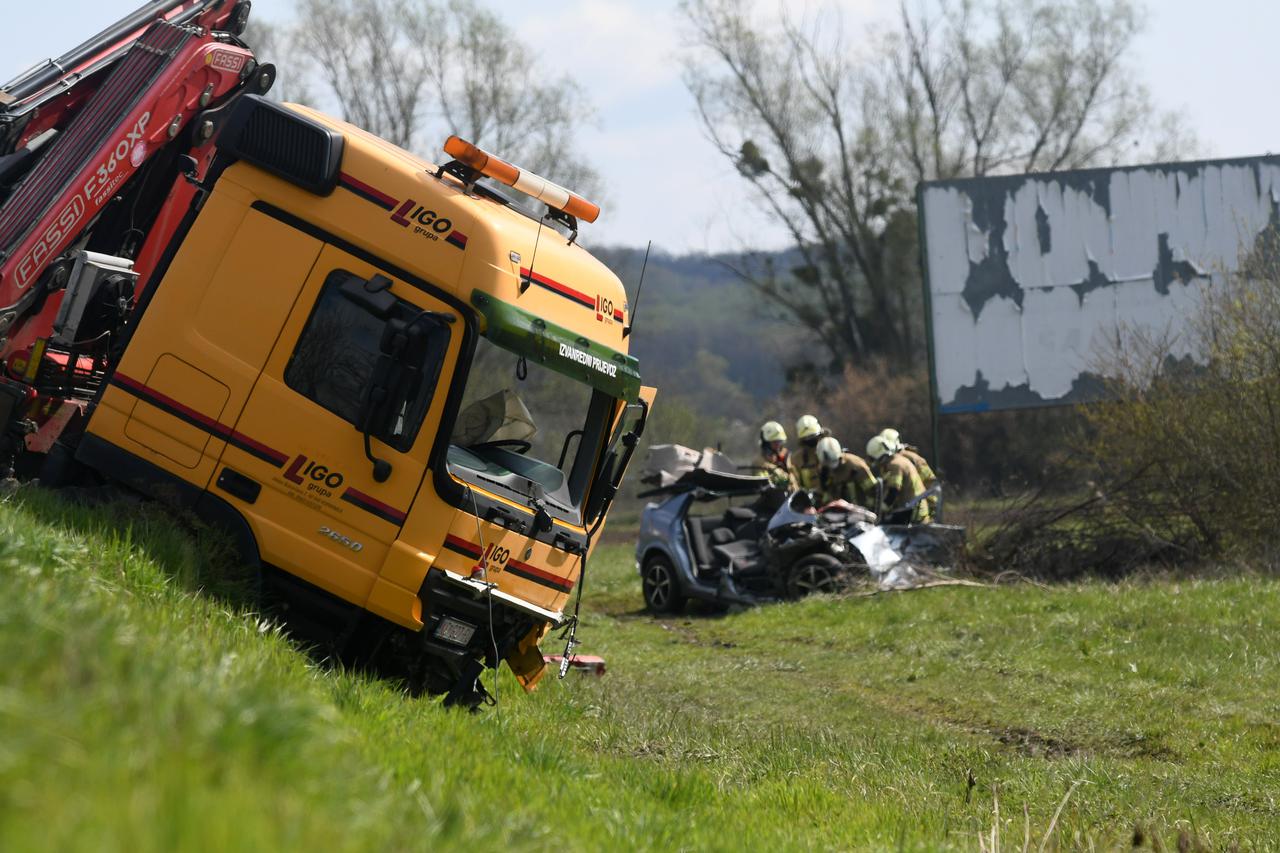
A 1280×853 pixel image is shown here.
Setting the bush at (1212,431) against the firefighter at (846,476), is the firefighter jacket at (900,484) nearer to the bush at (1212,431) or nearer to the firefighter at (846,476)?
the firefighter at (846,476)

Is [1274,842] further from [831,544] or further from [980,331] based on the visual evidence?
[980,331]

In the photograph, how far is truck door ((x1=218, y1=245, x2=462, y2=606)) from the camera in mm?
7539

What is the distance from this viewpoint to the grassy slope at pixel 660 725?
2783 mm

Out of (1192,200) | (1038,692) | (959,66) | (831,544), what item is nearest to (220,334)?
(1038,692)

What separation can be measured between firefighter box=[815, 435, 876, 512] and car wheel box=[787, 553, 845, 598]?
161 cm

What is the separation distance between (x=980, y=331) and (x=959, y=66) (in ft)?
72.9

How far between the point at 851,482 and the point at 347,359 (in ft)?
35.4

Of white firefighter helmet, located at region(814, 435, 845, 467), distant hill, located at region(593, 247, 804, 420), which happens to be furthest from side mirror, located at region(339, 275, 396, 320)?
distant hill, located at region(593, 247, 804, 420)

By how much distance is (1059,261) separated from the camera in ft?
85.7

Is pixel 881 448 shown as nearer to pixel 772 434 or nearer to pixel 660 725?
pixel 772 434

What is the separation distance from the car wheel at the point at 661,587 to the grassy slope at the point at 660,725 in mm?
1035

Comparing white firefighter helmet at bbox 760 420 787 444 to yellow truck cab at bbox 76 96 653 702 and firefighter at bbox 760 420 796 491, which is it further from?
yellow truck cab at bbox 76 96 653 702

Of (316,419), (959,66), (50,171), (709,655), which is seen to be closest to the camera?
(316,419)

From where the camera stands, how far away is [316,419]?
24.8 feet
